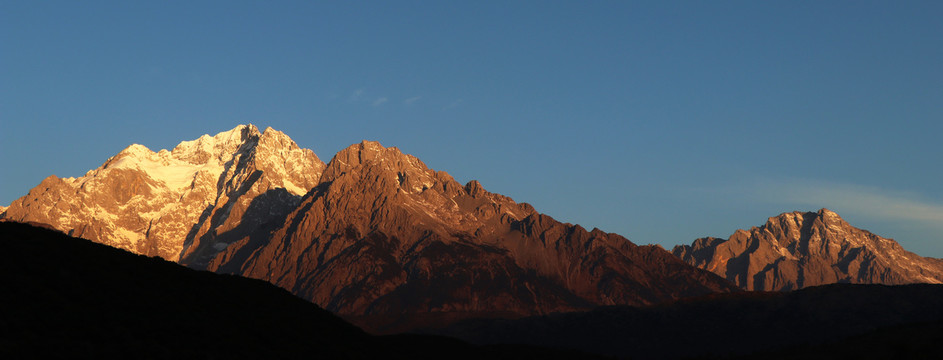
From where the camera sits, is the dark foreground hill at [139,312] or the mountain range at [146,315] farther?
the mountain range at [146,315]

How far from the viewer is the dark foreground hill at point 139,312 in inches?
3044

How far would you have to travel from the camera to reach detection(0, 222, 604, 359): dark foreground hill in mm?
77312

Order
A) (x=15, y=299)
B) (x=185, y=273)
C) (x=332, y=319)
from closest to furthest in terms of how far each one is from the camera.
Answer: (x=15, y=299) < (x=185, y=273) < (x=332, y=319)

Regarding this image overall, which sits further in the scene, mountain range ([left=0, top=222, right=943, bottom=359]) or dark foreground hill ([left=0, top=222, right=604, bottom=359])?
mountain range ([left=0, top=222, right=943, bottom=359])

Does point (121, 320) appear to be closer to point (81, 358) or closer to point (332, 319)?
point (81, 358)

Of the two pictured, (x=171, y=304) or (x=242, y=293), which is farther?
(x=242, y=293)

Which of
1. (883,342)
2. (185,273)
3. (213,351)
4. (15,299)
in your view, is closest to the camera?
(15,299)

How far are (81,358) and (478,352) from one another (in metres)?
91.7

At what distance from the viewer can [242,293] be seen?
4737 inches

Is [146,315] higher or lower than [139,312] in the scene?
lower

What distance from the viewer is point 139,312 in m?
91.3

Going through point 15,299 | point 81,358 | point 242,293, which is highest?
point 242,293

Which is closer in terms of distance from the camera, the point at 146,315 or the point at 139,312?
the point at 146,315

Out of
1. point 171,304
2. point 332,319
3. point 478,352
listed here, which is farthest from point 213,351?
point 478,352
